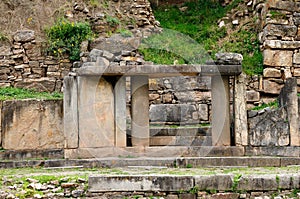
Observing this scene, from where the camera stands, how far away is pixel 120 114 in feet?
39.3

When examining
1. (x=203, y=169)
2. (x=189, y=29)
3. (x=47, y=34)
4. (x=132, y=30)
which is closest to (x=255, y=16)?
(x=189, y=29)

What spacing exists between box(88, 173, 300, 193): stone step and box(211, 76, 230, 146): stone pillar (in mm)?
3150

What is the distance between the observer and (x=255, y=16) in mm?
18359

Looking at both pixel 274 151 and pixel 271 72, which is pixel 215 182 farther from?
pixel 271 72

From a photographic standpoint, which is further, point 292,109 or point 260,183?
point 292,109

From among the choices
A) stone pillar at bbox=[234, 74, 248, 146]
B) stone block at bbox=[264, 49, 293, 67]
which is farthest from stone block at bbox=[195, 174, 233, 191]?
stone block at bbox=[264, 49, 293, 67]

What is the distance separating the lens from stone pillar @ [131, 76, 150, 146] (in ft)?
40.0

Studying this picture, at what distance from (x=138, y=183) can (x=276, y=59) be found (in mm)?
9282

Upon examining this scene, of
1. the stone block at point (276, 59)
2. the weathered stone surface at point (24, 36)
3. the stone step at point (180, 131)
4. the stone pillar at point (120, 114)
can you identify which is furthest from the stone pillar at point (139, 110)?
the weathered stone surface at point (24, 36)

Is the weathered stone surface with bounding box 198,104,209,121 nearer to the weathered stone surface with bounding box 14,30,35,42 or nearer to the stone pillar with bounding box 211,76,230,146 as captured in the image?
the stone pillar with bounding box 211,76,230,146

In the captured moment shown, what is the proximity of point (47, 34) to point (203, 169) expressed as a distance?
31.0 feet

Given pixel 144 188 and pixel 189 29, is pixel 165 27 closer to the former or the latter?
pixel 189 29

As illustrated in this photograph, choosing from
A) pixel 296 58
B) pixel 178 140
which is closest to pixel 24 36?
pixel 178 140

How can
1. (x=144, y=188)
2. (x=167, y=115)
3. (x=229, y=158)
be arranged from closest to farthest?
(x=144, y=188)
(x=229, y=158)
(x=167, y=115)
